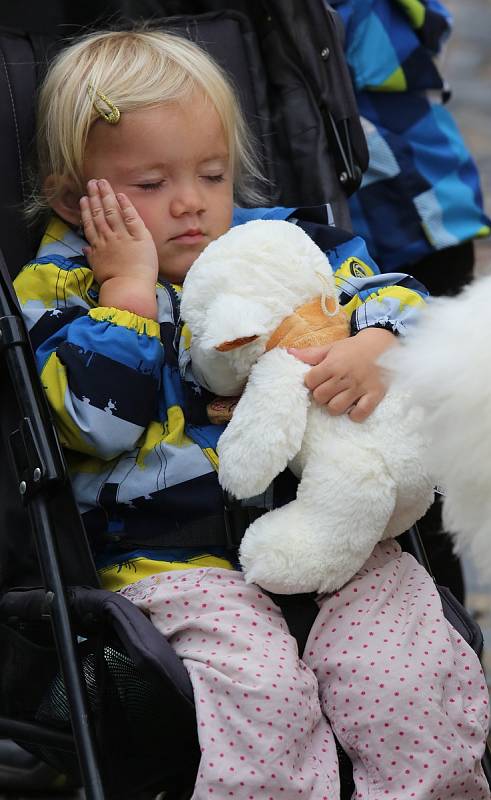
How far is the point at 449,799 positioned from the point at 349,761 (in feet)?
0.41

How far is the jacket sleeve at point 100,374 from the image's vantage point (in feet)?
5.19

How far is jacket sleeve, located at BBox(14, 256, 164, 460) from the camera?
5.19 feet

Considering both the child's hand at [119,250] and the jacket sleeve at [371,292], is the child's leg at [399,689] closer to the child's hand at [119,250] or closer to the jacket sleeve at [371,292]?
the jacket sleeve at [371,292]

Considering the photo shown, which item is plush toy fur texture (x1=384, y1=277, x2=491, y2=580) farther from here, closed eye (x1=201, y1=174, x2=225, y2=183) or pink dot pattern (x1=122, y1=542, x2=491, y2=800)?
closed eye (x1=201, y1=174, x2=225, y2=183)

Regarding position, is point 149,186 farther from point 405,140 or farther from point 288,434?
point 405,140

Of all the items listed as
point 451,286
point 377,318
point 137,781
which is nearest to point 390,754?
point 137,781

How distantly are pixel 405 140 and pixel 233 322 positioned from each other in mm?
1129

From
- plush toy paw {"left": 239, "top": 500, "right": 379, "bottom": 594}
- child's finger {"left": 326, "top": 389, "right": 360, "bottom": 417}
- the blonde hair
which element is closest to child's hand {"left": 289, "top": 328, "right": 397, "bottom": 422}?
child's finger {"left": 326, "top": 389, "right": 360, "bottom": 417}

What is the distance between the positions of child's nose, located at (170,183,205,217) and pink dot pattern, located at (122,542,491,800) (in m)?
0.56

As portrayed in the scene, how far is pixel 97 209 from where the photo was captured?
5.88ft

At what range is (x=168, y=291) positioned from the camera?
1783 mm

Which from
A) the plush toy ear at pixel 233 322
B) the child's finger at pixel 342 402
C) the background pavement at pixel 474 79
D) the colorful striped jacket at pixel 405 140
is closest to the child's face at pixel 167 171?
the plush toy ear at pixel 233 322

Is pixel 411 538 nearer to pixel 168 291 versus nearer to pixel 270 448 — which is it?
pixel 270 448

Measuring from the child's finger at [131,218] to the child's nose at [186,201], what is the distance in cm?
6
